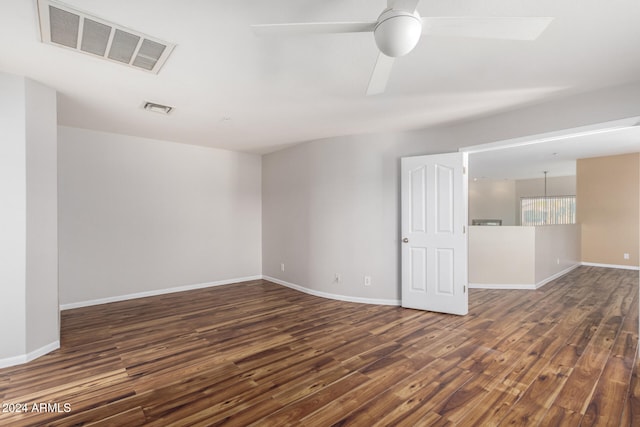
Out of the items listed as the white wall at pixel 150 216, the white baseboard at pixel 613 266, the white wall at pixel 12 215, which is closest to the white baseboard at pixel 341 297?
the white wall at pixel 150 216

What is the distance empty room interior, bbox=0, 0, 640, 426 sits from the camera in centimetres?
184

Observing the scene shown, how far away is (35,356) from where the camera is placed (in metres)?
2.61

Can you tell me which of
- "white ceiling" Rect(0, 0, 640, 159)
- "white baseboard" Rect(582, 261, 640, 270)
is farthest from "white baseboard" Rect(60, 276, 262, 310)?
"white baseboard" Rect(582, 261, 640, 270)

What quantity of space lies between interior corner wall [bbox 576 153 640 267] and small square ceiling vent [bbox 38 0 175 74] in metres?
8.85

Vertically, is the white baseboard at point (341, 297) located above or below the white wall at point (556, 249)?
below

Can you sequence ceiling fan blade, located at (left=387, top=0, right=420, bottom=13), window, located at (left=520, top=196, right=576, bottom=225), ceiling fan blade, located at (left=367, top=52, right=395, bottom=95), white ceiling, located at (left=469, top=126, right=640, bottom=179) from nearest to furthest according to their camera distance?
ceiling fan blade, located at (left=387, top=0, right=420, bottom=13), ceiling fan blade, located at (left=367, top=52, right=395, bottom=95), white ceiling, located at (left=469, top=126, right=640, bottom=179), window, located at (left=520, top=196, right=576, bottom=225)

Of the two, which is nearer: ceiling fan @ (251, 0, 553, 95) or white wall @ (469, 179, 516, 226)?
ceiling fan @ (251, 0, 553, 95)

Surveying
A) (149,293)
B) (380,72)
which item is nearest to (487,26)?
(380,72)

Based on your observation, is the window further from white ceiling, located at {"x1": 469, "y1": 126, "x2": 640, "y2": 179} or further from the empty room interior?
the empty room interior

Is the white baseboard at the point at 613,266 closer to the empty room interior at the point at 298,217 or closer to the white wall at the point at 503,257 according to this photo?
the empty room interior at the point at 298,217

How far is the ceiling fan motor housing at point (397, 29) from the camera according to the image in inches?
51.1

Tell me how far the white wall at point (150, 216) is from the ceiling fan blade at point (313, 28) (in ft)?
13.0

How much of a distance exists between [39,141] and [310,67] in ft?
8.21

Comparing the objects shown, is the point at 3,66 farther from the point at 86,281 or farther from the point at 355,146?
the point at 355,146
